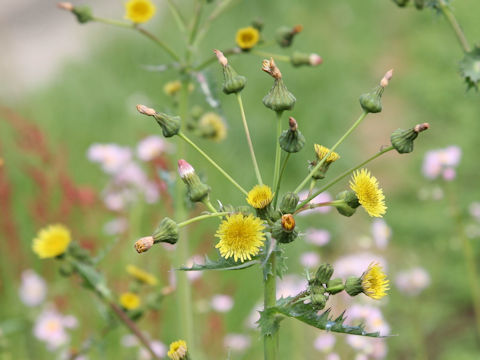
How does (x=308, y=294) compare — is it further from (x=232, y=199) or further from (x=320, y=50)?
(x=320, y=50)

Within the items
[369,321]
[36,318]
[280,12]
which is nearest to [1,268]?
[36,318]

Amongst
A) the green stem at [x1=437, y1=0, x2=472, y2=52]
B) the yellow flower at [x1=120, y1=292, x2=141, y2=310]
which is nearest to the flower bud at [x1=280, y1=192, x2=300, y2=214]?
the yellow flower at [x1=120, y1=292, x2=141, y2=310]

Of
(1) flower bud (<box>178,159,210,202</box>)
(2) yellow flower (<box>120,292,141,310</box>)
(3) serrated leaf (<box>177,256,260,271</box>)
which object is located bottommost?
(2) yellow flower (<box>120,292,141,310</box>)

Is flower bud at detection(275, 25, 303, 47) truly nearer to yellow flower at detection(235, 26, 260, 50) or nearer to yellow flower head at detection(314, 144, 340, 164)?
yellow flower at detection(235, 26, 260, 50)

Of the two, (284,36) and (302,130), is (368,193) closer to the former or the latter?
(284,36)

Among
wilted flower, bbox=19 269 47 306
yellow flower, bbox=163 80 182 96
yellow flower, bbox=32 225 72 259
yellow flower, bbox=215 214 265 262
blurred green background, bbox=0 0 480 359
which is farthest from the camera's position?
blurred green background, bbox=0 0 480 359

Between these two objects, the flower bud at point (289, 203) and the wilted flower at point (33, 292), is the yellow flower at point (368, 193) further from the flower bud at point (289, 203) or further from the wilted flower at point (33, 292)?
the wilted flower at point (33, 292)
